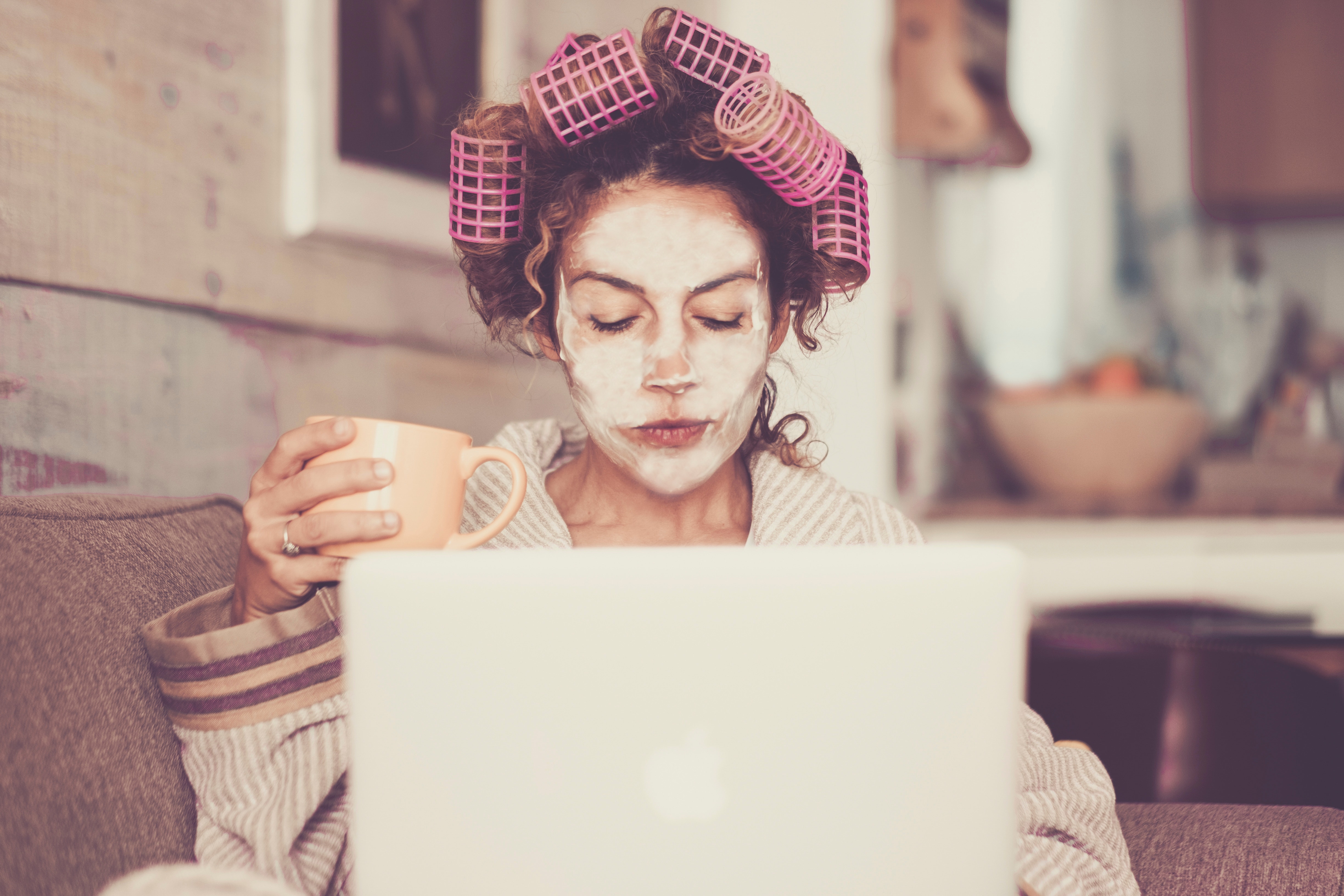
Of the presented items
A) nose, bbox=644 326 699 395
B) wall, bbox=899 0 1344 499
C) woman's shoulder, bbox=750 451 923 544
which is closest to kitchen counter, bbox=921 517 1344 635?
wall, bbox=899 0 1344 499

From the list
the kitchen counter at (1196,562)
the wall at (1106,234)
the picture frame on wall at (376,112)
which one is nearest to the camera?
the picture frame on wall at (376,112)

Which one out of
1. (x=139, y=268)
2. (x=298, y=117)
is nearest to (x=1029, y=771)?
(x=139, y=268)

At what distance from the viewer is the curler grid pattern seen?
91 centimetres

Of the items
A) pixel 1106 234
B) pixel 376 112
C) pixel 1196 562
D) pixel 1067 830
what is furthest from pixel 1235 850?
pixel 1106 234

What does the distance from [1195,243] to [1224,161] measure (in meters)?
0.24

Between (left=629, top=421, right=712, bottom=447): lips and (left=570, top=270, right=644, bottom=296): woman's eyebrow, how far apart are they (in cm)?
11

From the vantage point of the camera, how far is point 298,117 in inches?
49.7

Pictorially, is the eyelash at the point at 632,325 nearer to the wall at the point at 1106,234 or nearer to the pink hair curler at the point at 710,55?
the pink hair curler at the point at 710,55

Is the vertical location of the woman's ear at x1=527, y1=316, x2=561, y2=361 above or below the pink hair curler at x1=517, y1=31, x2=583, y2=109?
below

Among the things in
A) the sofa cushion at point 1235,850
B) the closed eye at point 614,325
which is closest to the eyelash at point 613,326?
the closed eye at point 614,325

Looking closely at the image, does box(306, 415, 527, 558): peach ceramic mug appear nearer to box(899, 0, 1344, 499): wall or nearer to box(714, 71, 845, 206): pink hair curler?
box(714, 71, 845, 206): pink hair curler

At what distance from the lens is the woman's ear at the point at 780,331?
0.98 meters

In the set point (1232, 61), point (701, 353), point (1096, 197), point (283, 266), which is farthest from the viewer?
point (1096, 197)

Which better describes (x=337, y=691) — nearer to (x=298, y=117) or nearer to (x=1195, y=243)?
(x=298, y=117)
